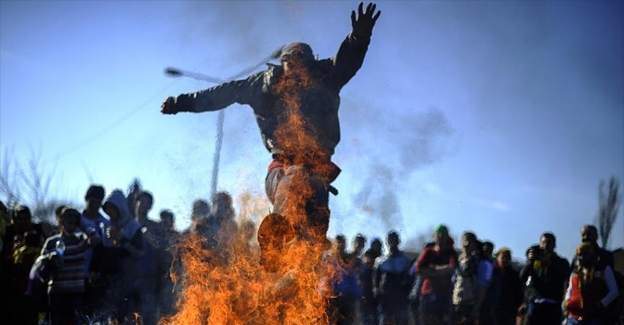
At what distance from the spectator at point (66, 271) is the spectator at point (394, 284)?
4985 millimetres

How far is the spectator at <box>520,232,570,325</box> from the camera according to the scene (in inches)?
341

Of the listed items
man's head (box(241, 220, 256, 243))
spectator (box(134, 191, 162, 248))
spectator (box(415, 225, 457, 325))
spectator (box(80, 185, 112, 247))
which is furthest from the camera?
spectator (box(415, 225, 457, 325))

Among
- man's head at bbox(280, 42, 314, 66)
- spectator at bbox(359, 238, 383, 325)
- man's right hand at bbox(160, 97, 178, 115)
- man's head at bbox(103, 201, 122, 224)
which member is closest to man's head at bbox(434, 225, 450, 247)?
spectator at bbox(359, 238, 383, 325)

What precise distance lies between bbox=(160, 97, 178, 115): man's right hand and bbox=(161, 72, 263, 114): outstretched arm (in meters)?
0.12

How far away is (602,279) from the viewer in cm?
795

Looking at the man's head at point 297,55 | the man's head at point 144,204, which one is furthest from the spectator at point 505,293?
the man's head at point 297,55

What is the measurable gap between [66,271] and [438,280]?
5.63m

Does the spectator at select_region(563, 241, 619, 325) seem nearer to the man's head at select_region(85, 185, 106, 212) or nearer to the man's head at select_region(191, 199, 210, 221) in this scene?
the man's head at select_region(191, 199, 210, 221)

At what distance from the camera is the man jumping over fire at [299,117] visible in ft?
17.1

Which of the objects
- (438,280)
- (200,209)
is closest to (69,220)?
(200,209)

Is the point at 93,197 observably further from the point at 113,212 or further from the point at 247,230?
the point at 247,230

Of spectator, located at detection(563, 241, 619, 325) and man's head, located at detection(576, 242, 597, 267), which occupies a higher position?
man's head, located at detection(576, 242, 597, 267)

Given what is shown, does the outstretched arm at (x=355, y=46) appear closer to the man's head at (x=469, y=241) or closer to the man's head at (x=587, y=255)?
the man's head at (x=587, y=255)

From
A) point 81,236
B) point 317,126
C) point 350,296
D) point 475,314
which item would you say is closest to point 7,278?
point 81,236
